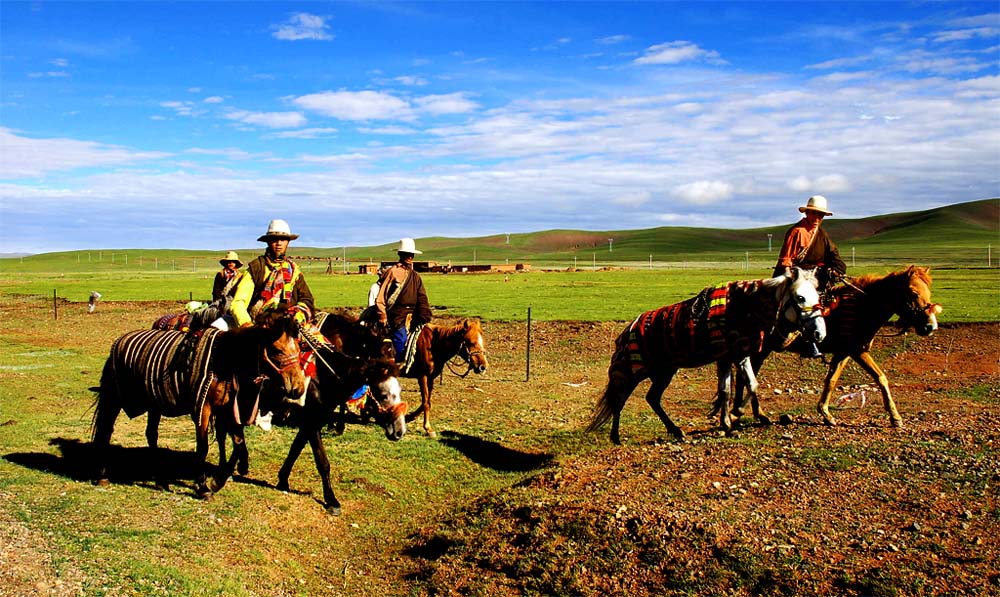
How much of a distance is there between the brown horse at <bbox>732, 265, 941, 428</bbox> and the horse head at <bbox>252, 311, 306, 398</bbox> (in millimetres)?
6906

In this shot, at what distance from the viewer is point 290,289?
32.0 ft

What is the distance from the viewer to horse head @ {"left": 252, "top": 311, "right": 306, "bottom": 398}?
8.38 meters

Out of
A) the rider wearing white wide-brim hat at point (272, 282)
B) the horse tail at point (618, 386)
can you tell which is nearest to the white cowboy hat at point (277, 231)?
the rider wearing white wide-brim hat at point (272, 282)

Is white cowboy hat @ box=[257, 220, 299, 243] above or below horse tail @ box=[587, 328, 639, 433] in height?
above

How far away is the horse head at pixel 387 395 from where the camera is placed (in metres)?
8.48

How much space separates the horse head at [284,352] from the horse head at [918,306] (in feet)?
29.3

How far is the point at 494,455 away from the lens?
11.8m

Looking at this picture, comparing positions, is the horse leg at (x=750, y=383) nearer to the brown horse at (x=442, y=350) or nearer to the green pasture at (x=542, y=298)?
the brown horse at (x=442, y=350)

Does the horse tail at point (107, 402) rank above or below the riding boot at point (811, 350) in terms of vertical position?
below

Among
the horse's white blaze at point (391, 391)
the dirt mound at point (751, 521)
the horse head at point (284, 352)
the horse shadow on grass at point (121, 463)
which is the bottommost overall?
the horse shadow on grass at point (121, 463)

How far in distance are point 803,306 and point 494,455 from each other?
16.4 ft

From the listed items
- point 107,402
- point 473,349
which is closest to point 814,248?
point 473,349

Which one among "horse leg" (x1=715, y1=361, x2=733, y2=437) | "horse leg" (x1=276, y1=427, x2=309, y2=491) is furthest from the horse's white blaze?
"horse leg" (x1=715, y1=361, x2=733, y2=437)

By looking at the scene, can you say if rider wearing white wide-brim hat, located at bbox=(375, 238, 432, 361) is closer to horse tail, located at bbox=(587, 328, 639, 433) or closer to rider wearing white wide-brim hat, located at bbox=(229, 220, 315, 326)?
rider wearing white wide-brim hat, located at bbox=(229, 220, 315, 326)
